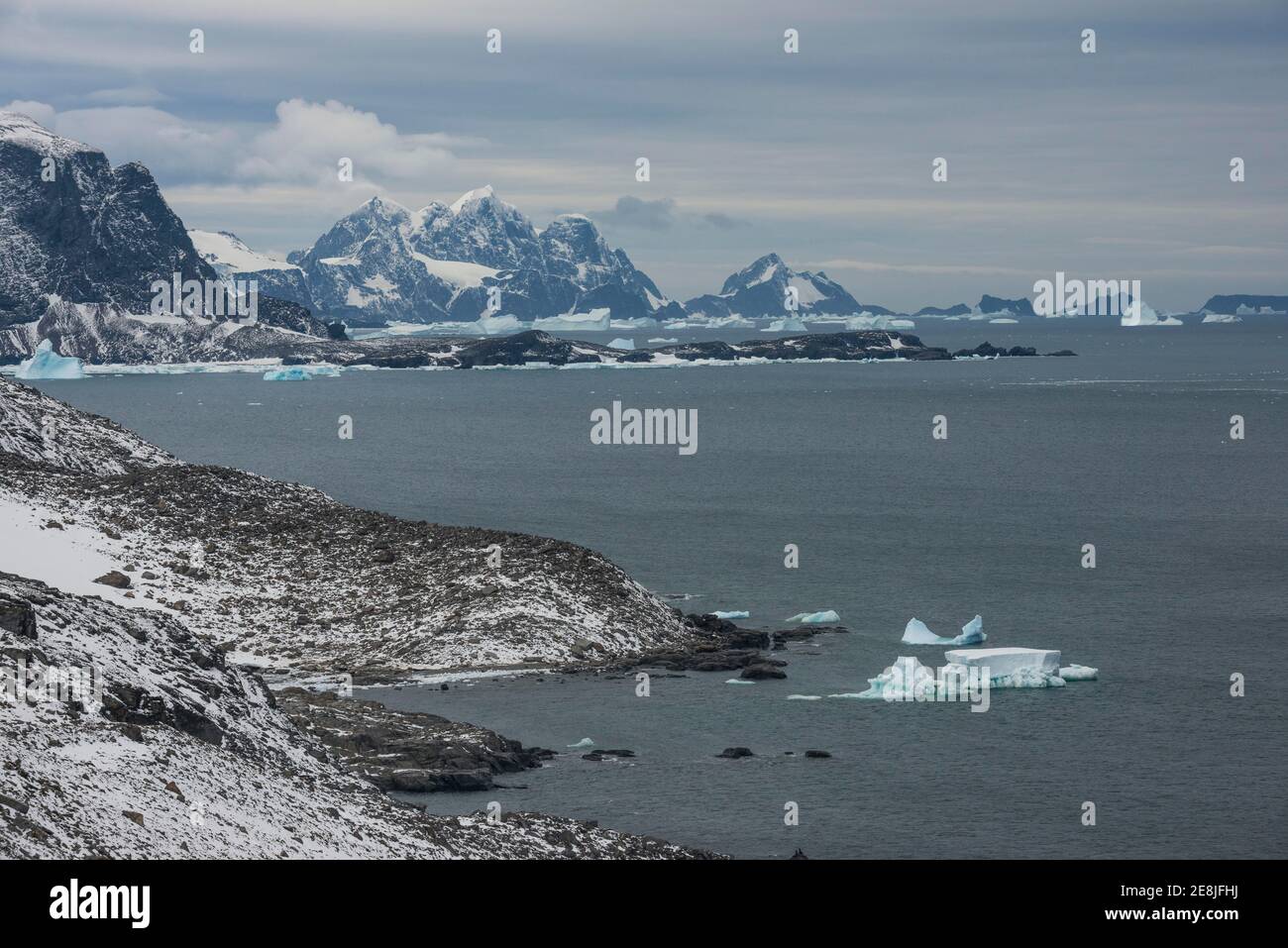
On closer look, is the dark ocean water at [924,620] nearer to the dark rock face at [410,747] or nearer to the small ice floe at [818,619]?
the small ice floe at [818,619]

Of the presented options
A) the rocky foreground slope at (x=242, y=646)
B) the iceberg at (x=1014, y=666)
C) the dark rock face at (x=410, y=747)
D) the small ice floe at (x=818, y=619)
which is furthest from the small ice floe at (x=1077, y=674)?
the dark rock face at (x=410, y=747)

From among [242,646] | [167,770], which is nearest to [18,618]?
[167,770]

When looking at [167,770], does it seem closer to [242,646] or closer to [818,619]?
[242,646]

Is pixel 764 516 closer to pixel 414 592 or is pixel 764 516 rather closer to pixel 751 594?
pixel 751 594

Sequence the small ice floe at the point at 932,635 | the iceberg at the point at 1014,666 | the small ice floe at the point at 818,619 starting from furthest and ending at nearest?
the small ice floe at the point at 818,619 → the small ice floe at the point at 932,635 → the iceberg at the point at 1014,666

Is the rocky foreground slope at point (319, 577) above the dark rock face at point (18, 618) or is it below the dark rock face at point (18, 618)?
below

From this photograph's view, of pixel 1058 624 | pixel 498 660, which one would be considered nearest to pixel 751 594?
pixel 1058 624
